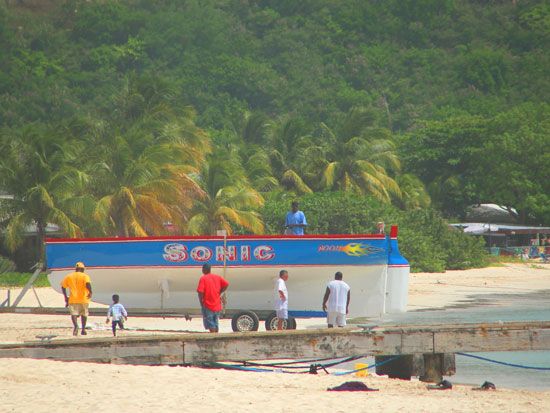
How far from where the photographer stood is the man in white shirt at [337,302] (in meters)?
13.8

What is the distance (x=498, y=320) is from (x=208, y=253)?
936cm

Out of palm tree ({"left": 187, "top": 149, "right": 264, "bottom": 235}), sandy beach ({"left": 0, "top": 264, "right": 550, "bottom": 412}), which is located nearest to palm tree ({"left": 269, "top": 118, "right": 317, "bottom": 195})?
palm tree ({"left": 187, "top": 149, "right": 264, "bottom": 235})

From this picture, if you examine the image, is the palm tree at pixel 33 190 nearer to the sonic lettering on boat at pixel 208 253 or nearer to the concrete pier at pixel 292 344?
the sonic lettering on boat at pixel 208 253

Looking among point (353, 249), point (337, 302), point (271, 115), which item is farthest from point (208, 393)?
point (271, 115)

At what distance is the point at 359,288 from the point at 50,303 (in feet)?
36.5

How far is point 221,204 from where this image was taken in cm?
3241

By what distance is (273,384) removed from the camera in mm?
10664

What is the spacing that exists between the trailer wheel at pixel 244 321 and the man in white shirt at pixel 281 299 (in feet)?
3.98

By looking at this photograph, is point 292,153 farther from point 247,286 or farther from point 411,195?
point 247,286

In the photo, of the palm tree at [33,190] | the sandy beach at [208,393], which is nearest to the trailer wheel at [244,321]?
the sandy beach at [208,393]

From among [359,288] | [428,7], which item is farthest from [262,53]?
[359,288]

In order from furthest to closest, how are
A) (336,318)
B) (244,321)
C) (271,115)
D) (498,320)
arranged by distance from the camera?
1. (271,115)
2. (498,320)
3. (244,321)
4. (336,318)

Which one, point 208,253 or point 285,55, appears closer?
point 208,253

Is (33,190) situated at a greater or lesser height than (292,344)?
greater
